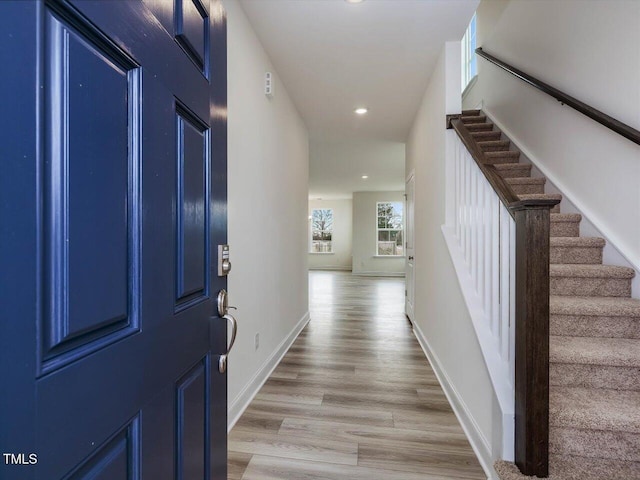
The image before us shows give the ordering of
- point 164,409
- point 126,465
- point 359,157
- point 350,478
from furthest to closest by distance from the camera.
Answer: point 359,157
point 350,478
point 164,409
point 126,465

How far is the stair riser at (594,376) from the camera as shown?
155cm

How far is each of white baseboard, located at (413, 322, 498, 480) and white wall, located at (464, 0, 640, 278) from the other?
1408 millimetres

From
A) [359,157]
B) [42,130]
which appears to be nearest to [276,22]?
[42,130]

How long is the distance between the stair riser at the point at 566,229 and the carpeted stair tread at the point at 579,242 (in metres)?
0.20

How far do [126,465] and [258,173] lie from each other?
2.02m

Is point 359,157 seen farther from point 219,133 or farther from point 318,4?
point 219,133

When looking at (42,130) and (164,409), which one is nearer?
(42,130)

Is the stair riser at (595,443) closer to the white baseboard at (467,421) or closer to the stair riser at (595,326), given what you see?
the white baseboard at (467,421)

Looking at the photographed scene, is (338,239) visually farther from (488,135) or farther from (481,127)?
(488,135)

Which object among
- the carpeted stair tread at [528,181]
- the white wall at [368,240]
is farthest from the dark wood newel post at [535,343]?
the white wall at [368,240]

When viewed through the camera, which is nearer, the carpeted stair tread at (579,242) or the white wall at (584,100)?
the white wall at (584,100)

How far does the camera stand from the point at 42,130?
414 mm

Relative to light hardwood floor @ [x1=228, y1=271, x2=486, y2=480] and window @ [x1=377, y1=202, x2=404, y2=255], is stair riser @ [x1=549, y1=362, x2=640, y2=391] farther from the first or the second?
window @ [x1=377, y1=202, x2=404, y2=255]

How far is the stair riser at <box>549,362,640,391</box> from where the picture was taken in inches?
60.9
